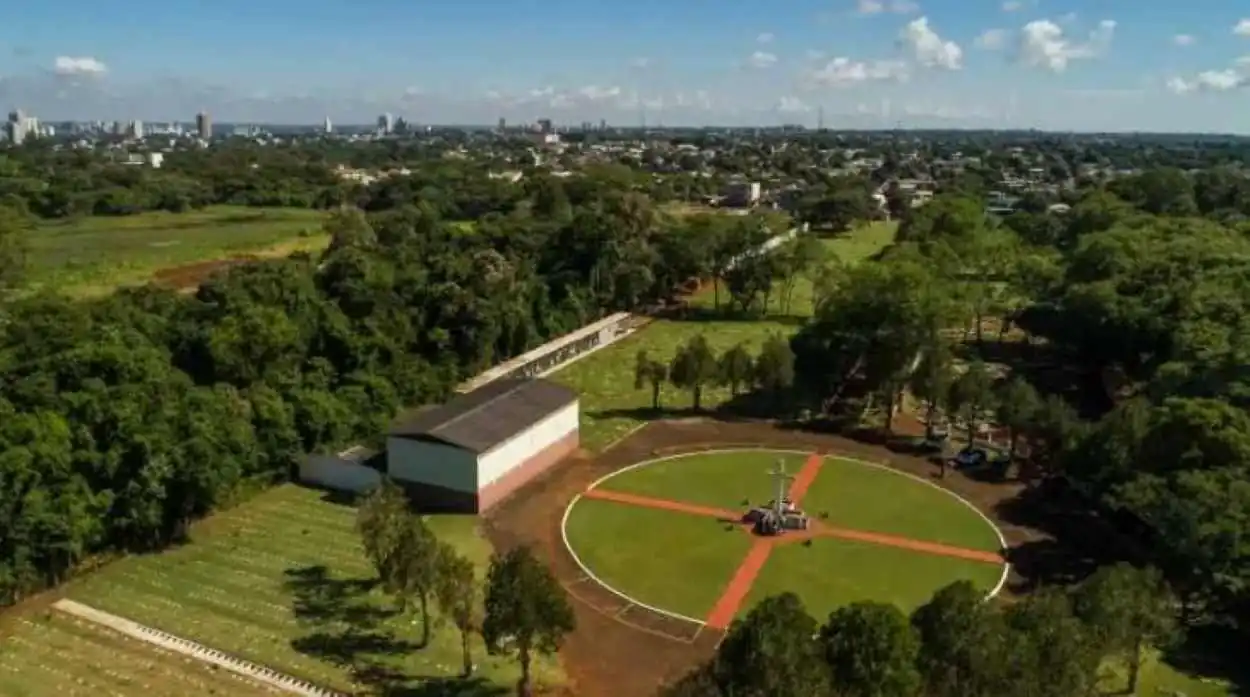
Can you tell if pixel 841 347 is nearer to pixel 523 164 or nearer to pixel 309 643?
pixel 309 643

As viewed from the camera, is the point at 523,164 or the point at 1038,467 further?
the point at 523,164

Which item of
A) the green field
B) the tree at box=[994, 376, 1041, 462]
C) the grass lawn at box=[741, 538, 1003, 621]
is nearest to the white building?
the green field

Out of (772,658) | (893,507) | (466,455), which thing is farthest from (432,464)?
(772,658)

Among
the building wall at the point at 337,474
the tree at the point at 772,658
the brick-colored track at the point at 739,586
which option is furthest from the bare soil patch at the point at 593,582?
the tree at the point at 772,658

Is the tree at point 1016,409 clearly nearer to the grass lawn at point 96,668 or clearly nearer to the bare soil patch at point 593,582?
the bare soil patch at point 593,582

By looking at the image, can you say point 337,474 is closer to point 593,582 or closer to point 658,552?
point 593,582

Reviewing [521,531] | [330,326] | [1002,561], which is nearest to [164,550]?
[521,531]
